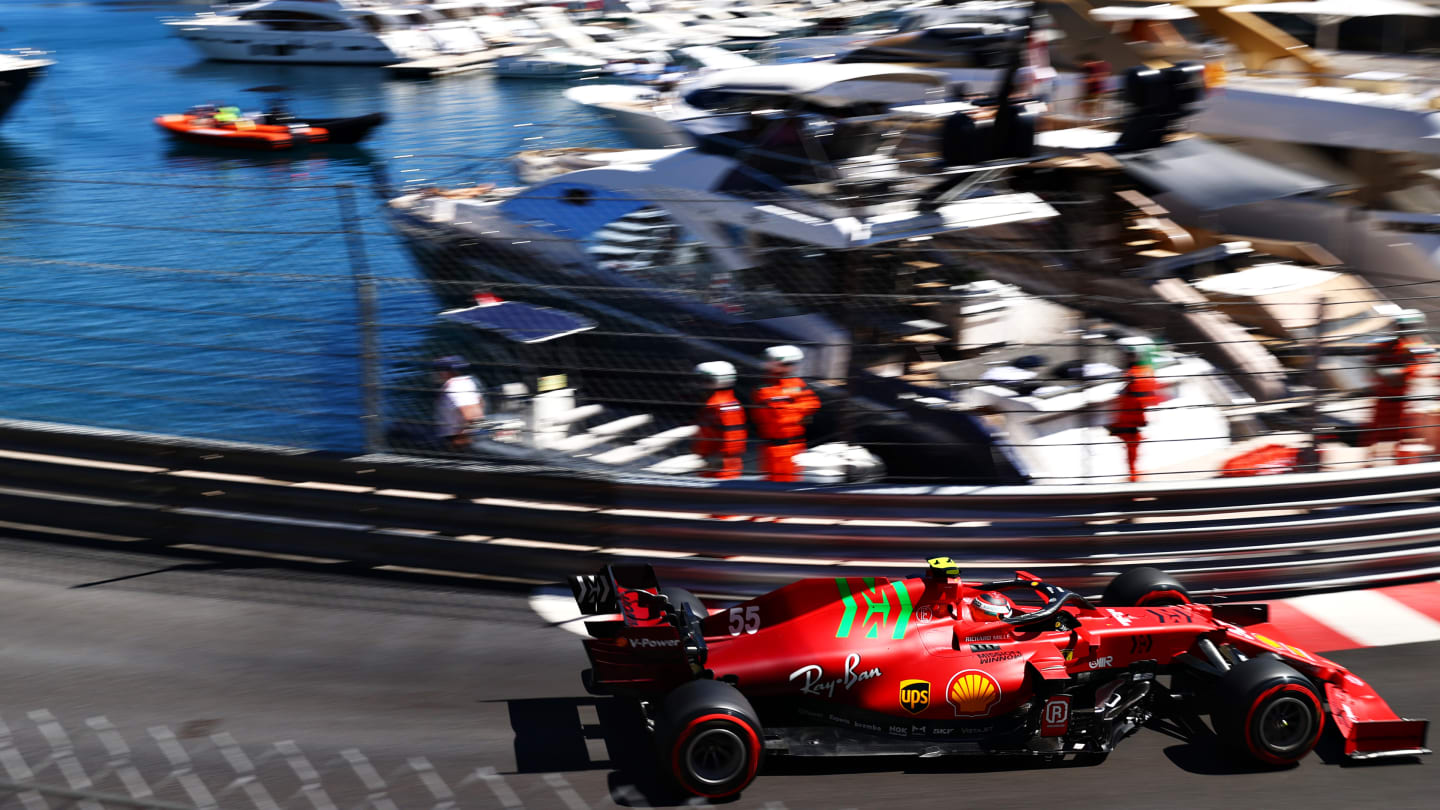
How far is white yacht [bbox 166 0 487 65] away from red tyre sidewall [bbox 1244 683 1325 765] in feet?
125

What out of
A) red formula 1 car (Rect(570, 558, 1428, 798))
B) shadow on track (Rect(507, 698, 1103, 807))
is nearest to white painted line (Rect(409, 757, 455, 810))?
Result: shadow on track (Rect(507, 698, 1103, 807))

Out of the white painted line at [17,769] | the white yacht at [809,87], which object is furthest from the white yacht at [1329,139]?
the white painted line at [17,769]

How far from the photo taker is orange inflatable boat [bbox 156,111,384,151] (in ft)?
87.2

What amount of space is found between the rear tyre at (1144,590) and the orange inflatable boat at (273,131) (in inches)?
933

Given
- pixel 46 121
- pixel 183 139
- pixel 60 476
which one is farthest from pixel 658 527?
pixel 46 121

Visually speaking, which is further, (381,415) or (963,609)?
(381,415)

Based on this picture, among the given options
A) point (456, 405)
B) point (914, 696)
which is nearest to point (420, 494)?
point (456, 405)

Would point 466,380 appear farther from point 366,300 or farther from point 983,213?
point 983,213

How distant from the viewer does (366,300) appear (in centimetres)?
705

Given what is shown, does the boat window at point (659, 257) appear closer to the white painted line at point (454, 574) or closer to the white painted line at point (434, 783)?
the white painted line at point (454, 574)

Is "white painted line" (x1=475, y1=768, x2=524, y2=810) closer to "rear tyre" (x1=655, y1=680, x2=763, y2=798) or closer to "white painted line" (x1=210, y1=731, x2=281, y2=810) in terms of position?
"rear tyre" (x1=655, y1=680, x2=763, y2=798)

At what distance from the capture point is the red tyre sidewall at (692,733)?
5.23m

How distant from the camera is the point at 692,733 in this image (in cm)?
524

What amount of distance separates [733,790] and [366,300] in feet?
11.3
